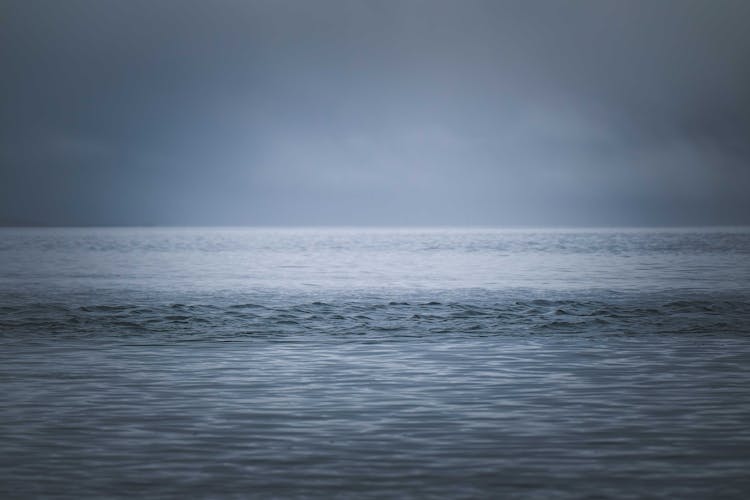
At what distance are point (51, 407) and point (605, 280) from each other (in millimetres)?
49048

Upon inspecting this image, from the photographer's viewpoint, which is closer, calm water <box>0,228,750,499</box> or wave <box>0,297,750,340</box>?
calm water <box>0,228,750,499</box>

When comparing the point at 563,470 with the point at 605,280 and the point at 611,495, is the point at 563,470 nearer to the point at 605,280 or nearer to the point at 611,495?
the point at 611,495

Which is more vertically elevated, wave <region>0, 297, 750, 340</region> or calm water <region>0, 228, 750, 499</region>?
Result: wave <region>0, 297, 750, 340</region>

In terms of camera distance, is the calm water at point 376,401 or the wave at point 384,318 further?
the wave at point 384,318

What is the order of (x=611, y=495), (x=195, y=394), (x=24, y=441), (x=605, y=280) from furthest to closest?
(x=605, y=280), (x=195, y=394), (x=24, y=441), (x=611, y=495)

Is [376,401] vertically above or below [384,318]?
below

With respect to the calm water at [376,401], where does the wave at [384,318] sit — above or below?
above

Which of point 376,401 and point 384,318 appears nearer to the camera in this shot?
point 376,401

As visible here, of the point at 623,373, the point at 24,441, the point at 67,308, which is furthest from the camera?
the point at 67,308

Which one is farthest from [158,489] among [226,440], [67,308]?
[67,308]

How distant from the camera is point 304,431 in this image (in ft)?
48.2

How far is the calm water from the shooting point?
1193 centimetres

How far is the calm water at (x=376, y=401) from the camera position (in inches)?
470

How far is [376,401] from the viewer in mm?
17359
